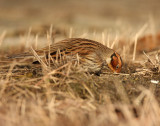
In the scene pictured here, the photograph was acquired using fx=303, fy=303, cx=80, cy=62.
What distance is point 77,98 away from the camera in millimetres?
3207

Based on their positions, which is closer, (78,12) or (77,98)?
(77,98)

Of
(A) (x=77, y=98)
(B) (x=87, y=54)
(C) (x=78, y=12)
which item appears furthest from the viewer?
(C) (x=78, y=12)

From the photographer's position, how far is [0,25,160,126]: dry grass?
254 cm

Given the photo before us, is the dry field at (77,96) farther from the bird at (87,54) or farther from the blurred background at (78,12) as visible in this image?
the blurred background at (78,12)

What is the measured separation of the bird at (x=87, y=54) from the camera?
4086 mm

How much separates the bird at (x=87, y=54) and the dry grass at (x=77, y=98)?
156 mm

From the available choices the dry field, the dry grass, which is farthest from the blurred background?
the dry grass

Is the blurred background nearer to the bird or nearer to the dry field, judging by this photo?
the dry field

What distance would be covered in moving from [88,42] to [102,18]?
8.96 metres

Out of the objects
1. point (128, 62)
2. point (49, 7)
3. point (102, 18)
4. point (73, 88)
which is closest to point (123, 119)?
point (73, 88)

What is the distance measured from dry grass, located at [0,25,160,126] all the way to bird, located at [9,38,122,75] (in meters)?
0.16

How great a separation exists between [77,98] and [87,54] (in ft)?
3.52

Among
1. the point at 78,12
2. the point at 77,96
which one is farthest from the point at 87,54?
the point at 78,12

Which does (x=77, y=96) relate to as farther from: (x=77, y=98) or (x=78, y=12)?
(x=78, y=12)
